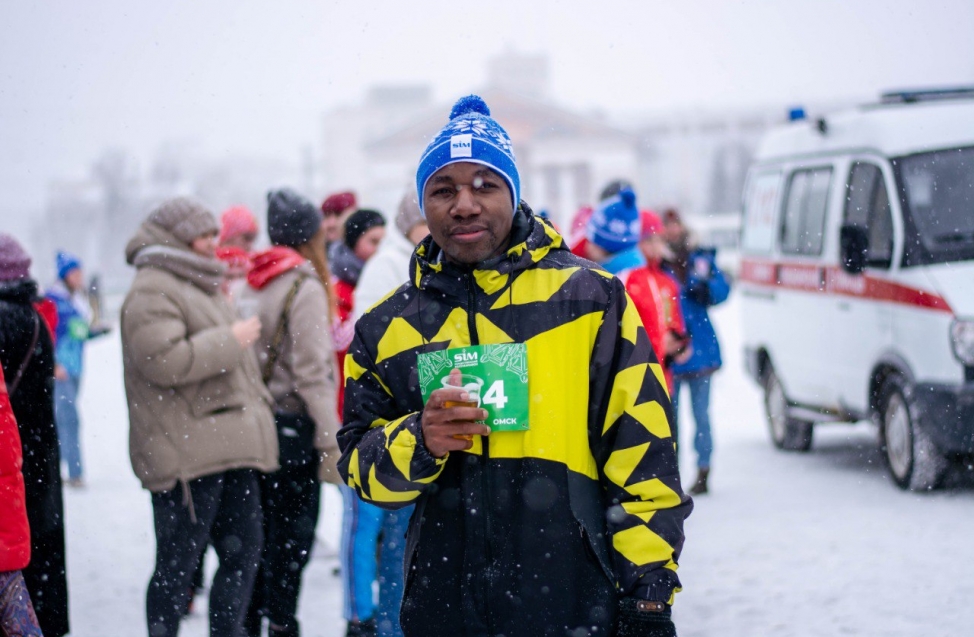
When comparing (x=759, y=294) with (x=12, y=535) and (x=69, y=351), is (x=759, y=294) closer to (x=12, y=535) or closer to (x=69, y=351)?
(x=69, y=351)

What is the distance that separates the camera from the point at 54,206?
2365 inches

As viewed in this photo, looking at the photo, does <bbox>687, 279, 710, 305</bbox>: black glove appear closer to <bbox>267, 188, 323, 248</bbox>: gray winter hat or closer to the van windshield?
the van windshield

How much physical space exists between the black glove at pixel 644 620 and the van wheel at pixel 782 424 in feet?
25.6

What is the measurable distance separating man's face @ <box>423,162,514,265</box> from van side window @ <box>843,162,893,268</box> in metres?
5.96

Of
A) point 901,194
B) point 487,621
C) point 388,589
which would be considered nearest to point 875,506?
point 901,194

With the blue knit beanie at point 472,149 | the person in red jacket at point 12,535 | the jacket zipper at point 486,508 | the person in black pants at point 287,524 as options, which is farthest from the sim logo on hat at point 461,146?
the person in black pants at point 287,524

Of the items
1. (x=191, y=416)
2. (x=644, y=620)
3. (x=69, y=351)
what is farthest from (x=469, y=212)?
(x=69, y=351)

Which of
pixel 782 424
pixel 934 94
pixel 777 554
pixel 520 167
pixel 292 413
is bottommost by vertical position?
pixel 777 554

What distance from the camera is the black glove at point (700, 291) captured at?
789 centimetres

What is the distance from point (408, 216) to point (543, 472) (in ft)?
8.71

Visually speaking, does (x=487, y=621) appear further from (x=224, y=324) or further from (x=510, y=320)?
(x=224, y=324)

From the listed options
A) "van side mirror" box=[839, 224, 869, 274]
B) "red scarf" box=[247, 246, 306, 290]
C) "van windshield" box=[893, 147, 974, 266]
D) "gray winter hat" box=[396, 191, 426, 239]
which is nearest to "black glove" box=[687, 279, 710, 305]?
"van side mirror" box=[839, 224, 869, 274]

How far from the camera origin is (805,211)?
30.0 ft

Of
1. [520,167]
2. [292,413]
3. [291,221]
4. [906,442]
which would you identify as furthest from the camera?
[520,167]
